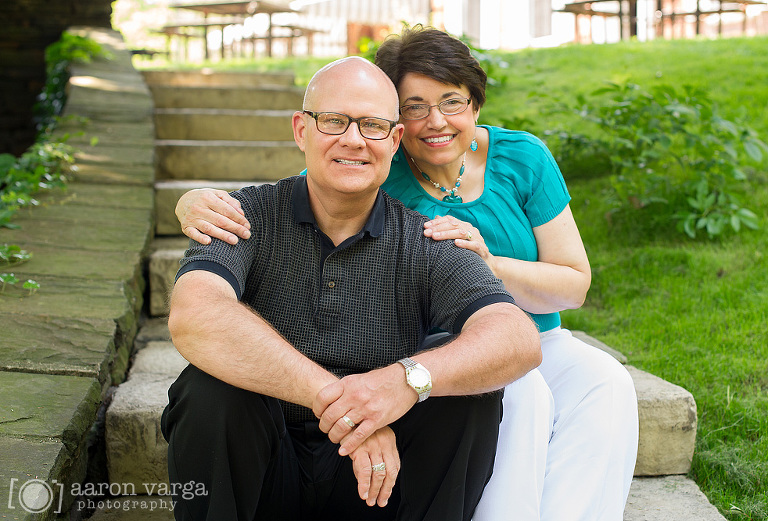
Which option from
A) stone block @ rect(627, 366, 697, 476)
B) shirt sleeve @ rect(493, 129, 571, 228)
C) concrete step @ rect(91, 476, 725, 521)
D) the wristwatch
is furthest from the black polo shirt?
stone block @ rect(627, 366, 697, 476)

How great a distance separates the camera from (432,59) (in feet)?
6.32

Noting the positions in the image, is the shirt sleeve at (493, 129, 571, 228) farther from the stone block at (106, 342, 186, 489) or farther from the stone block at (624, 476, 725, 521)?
the stone block at (106, 342, 186, 489)

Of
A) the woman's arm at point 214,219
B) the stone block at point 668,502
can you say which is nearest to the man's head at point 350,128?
the woman's arm at point 214,219

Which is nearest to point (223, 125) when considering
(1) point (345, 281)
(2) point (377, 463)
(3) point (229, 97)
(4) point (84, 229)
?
(3) point (229, 97)

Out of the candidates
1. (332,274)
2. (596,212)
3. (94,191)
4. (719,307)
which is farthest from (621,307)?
(94,191)

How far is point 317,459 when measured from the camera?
1720mm

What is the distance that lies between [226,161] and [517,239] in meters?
2.30

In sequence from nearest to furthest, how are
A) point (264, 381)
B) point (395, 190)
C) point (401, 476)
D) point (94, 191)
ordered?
point (264, 381) < point (401, 476) < point (395, 190) < point (94, 191)

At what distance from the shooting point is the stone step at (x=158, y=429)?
1989 millimetres

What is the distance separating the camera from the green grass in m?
2.12

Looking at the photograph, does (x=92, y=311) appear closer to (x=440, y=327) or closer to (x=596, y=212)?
(x=440, y=327)

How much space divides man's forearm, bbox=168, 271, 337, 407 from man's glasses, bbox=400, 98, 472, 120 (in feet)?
2.49

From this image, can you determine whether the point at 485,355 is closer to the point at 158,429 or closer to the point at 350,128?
the point at 350,128

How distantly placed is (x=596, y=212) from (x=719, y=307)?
2.88 feet
